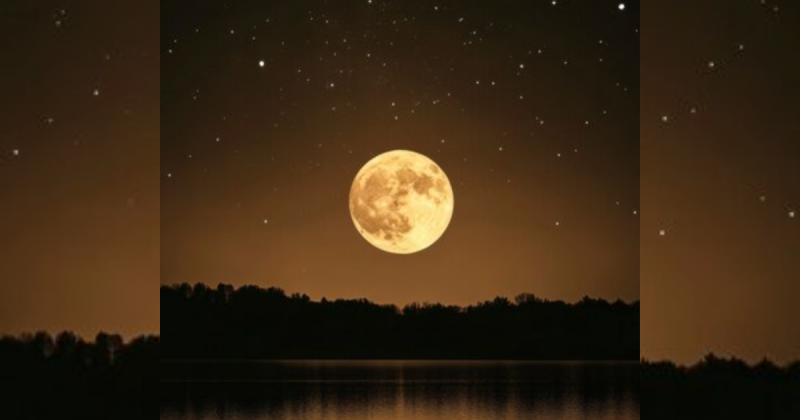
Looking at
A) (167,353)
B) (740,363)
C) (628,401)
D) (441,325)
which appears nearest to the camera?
(740,363)

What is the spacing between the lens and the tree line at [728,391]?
41.9ft

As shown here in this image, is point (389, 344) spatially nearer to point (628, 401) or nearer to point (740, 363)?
point (628, 401)

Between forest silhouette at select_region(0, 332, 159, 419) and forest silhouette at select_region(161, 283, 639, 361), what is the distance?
132 feet

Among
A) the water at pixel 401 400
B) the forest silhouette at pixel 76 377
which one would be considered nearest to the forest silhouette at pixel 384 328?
the water at pixel 401 400

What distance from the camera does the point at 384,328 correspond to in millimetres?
66500

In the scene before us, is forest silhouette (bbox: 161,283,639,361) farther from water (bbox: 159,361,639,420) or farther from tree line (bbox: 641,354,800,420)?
tree line (bbox: 641,354,800,420)

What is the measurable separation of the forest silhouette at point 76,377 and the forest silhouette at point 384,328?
40246mm

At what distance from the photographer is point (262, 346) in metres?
72.1

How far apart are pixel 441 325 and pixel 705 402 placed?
49.6 meters

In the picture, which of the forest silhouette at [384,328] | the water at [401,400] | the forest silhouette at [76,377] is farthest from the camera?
the forest silhouette at [384,328]

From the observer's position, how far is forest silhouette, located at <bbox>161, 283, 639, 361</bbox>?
61094 mm

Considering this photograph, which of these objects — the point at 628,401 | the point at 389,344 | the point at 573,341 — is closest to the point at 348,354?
the point at 389,344

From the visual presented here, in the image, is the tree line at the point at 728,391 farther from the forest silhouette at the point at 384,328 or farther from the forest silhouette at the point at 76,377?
the forest silhouette at the point at 384,328

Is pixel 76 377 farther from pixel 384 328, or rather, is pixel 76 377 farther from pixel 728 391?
pixel 384 328
